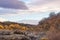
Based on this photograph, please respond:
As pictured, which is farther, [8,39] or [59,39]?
[8,39]

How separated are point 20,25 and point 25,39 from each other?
196 feet

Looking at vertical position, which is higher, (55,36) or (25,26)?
(25,26)

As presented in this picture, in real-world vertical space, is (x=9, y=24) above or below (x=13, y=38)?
above

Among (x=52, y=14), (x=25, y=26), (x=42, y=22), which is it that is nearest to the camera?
(x=52, y=14)

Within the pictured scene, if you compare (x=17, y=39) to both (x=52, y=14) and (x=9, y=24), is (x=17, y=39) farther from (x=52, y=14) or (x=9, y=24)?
(x=9, y=24)

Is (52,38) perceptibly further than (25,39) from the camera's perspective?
No

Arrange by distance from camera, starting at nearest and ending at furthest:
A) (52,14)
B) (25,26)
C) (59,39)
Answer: (59,39), (52,14), (25,26)

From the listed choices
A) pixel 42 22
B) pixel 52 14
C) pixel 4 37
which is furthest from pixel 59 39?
pixel 42 22

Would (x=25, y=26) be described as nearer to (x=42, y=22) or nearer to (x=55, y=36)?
(x=42, y=22)

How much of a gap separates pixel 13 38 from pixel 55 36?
67.8ft

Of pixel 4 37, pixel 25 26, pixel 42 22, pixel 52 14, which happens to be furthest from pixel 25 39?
pixel 25 26

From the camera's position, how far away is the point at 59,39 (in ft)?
73.7

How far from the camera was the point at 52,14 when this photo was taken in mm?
69062

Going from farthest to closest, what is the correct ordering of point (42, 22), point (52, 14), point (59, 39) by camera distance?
point (42, 22) → point (52, 14) → point (59, 39)
